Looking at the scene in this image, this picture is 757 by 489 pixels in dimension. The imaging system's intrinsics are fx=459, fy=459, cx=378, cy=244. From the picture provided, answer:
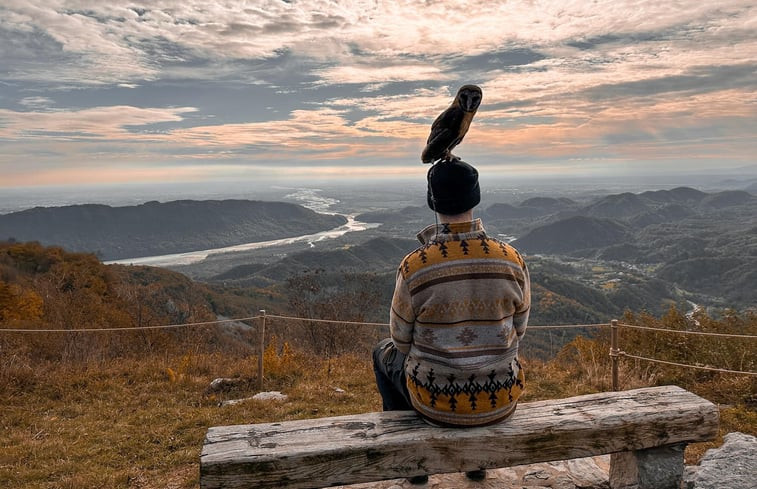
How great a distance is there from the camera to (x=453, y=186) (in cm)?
203

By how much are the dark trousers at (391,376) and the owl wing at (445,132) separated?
112 cm

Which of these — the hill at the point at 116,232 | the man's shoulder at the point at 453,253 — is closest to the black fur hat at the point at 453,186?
the man's shoulder at the point at 453,253

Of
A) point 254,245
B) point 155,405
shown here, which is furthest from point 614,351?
point 254,245

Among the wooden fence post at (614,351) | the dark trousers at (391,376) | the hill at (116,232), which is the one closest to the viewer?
the dark trousers at (391,376)

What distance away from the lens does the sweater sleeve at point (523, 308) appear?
2.17 metres

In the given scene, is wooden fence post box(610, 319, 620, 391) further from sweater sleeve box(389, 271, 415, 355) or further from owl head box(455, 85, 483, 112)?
owl head box(455, 85, 483, 112)

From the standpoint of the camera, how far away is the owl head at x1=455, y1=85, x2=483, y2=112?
6.41 feet

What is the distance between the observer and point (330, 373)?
666 centimetres

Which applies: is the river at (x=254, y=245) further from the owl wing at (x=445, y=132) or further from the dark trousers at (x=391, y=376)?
the owl wing at (x=445, y=132)

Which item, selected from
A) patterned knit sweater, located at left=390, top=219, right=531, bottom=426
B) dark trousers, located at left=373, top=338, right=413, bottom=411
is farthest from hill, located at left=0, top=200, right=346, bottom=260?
patterned knit sweater, located at left=390, top=219, right=531, bottom=426

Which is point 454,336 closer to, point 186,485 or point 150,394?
point 186,485

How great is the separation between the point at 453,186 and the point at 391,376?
1.17 meters

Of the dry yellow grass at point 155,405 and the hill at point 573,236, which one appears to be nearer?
the dry yellow grass at point 155,405

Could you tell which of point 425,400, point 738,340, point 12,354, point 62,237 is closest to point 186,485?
point 425,400
